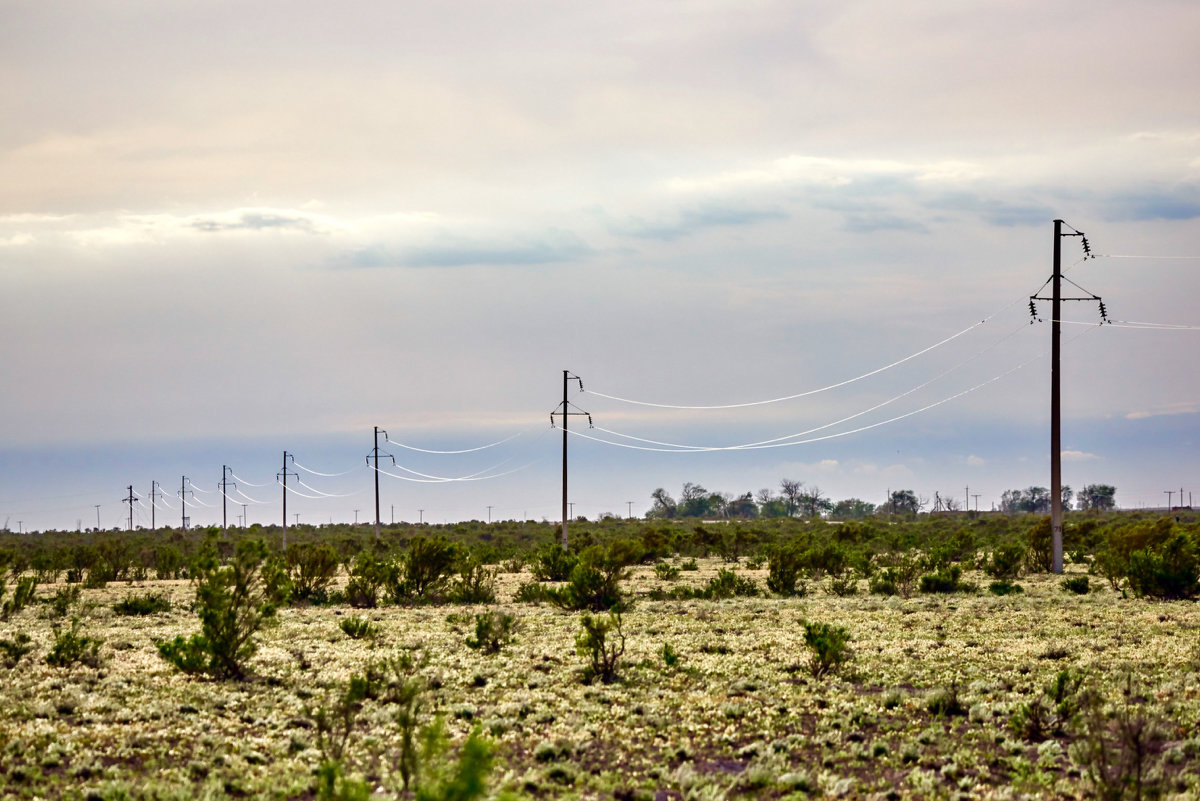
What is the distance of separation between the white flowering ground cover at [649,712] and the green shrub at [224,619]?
395 millimetres

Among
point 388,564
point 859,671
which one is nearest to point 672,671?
point 859,671

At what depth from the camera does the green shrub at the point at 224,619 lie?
1692cm

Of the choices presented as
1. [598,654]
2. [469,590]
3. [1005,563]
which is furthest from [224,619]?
[1005,563]

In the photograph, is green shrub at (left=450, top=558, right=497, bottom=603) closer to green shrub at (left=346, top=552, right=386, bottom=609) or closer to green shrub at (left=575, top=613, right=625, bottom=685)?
green shrub at (left=346, top=552, right=386, bottom=609)

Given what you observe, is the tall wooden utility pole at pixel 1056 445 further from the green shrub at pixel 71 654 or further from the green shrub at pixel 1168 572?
the green shrub at pixel 71 654

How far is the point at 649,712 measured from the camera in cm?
1495

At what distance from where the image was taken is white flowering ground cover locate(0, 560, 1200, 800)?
11.6 m

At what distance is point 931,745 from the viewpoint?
523 inches

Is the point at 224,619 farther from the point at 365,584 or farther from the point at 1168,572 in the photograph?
the point at 1168,572

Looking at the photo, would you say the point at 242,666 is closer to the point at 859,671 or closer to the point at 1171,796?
the point at 859,671

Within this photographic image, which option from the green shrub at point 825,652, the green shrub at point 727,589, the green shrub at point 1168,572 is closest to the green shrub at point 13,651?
the green shrub at point 825,652

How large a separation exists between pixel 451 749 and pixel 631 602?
17125 millimetres

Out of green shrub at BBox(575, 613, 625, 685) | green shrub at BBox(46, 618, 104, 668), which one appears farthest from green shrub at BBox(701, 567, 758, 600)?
green shrub at BBox(46, 618, 104, 668)

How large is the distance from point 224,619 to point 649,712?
7366 millimetres
